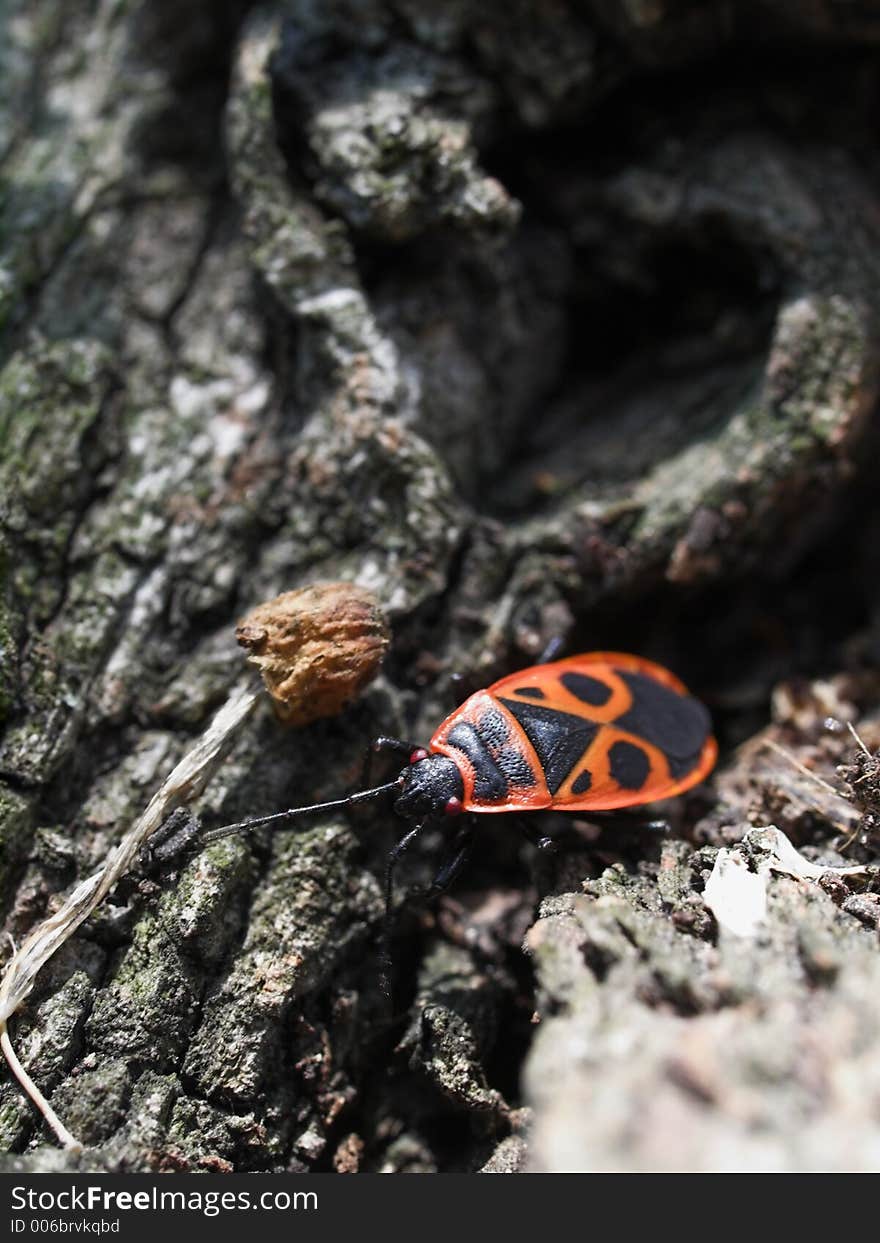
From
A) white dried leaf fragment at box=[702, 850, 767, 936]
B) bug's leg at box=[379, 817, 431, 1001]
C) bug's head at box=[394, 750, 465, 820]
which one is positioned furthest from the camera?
bug's head at box=[394, 750, 465, 820]

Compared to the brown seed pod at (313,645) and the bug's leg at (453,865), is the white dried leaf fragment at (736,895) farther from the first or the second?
the brown seed pod at (313,645)

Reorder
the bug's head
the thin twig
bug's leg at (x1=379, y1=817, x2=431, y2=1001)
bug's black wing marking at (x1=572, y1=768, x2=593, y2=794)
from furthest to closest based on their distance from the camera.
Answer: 1. bug's black wing marking at (x1=572, y1=768, x2=593, y2=794)
2. the bug's head
3. bug's leg at (x1=379, y1=817, x2=431, y2=1001)
4. the thin twig

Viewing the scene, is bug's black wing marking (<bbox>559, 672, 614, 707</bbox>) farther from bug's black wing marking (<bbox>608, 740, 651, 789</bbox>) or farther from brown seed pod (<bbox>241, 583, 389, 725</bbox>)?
brown seed pod (<bbox>241, 583, 389, 725</bbox>)

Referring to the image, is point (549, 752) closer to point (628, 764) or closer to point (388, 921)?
point (628, 764)

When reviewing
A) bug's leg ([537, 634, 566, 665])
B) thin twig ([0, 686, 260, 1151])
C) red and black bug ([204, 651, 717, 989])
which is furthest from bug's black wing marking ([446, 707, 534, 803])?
thin twig ([0, 686, 260, 1151])

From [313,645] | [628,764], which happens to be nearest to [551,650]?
[628,764]

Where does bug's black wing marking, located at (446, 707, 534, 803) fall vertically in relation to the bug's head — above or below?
below
